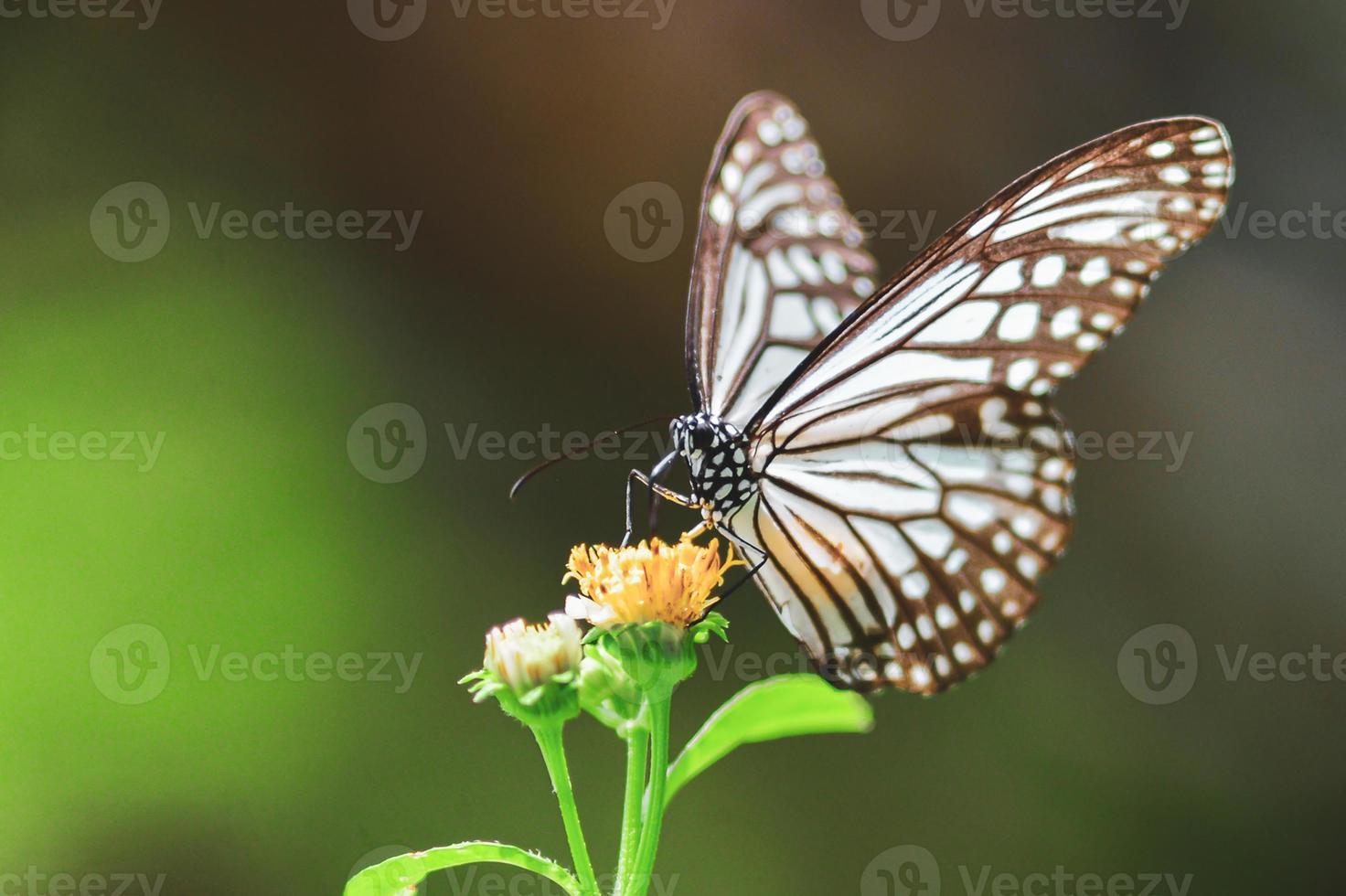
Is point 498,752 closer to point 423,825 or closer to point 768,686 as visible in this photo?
point 423,825

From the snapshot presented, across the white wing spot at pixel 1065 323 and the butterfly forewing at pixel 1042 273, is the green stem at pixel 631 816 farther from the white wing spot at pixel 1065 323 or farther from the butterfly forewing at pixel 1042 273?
the white wing spot at pixel 1065 323

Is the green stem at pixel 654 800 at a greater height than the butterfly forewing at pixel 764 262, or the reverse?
the butterfly forewing at pixel 764 262

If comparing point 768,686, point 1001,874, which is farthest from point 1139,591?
point 768,686
